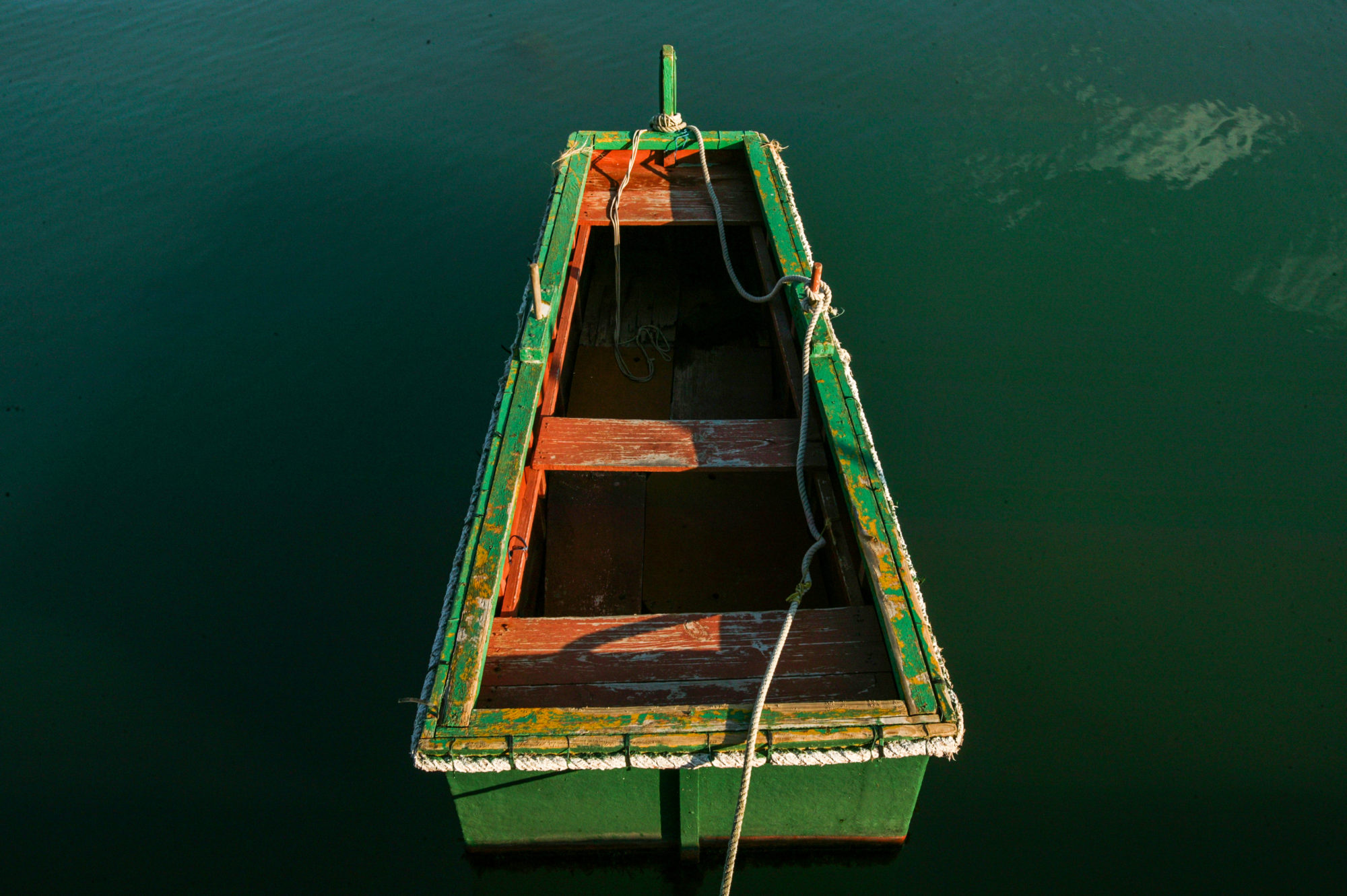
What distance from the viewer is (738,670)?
2.47 m

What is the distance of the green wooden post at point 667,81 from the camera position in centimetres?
505

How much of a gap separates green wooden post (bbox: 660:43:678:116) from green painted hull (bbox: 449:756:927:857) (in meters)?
4.14

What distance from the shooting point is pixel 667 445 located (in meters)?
3.27

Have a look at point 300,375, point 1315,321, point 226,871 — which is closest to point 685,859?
point 226,871

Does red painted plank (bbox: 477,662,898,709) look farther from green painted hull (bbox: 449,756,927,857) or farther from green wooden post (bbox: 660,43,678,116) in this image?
green wooden post (bbox: 660,43,678,116)

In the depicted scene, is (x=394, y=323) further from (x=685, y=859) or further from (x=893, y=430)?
(x=685, y=859)

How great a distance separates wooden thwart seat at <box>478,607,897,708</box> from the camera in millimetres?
2391

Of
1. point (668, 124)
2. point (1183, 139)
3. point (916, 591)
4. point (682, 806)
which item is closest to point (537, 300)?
point (916, 591)

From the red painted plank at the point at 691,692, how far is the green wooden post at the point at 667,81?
3.91m

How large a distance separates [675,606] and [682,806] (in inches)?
46.4

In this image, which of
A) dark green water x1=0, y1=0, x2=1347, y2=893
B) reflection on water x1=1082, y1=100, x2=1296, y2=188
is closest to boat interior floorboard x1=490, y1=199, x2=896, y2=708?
dark green water x1=0, y1=0, x2=1347, y2=893

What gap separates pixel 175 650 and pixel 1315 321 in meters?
7.40

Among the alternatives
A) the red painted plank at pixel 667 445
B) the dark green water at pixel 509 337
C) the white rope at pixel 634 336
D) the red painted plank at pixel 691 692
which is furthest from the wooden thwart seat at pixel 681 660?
the white rope at pixel 634 336

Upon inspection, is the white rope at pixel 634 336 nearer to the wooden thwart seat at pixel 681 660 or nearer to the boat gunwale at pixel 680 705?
the boat gunwale at pixel 680 705
